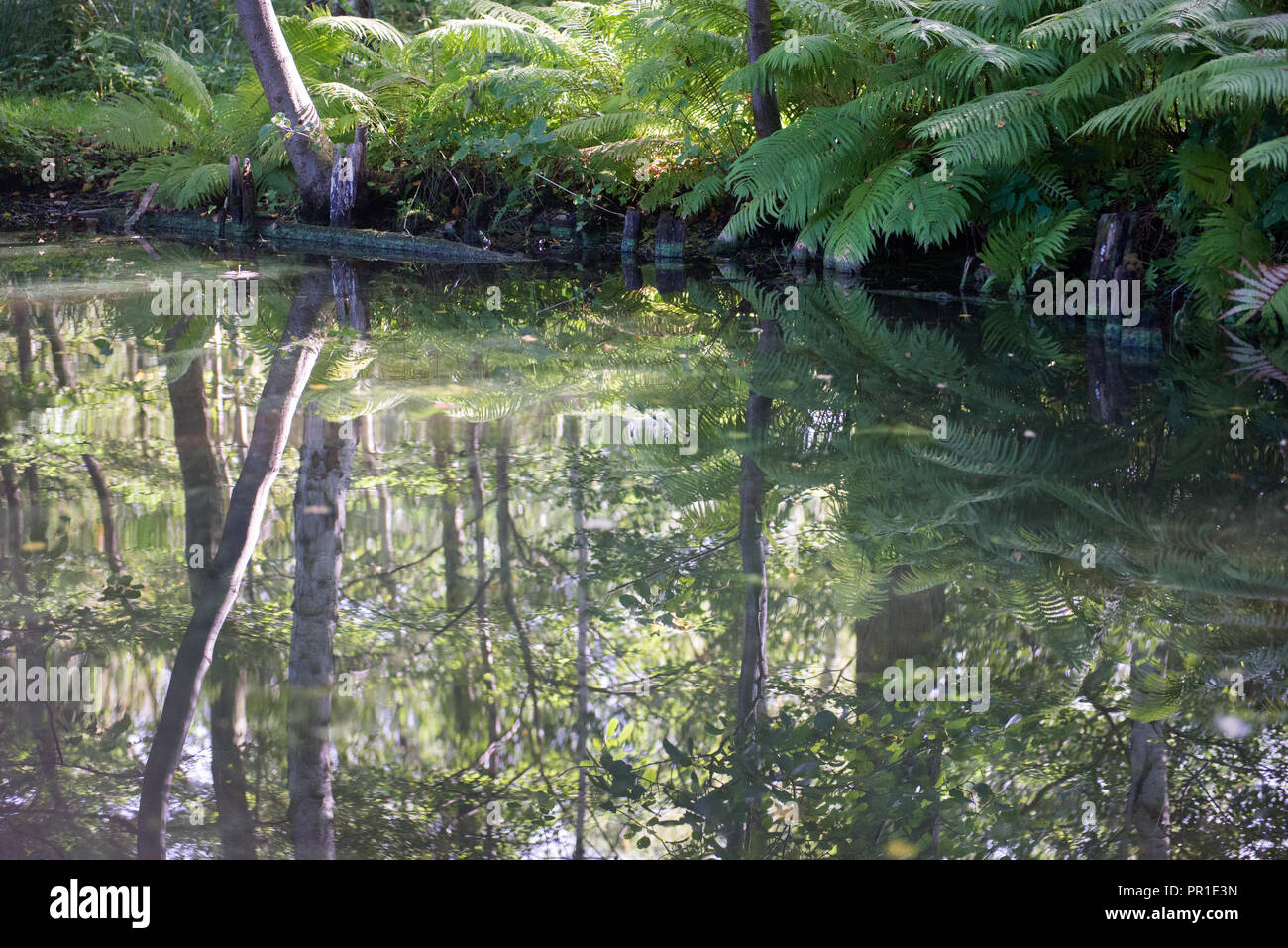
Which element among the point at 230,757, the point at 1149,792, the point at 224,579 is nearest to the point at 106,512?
the point at 224,579

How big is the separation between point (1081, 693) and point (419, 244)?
24.8 feet

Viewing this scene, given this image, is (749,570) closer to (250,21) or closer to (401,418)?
(401,418)

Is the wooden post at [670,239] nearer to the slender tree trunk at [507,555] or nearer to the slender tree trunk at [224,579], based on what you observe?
the slender tree trunk at [224,579]

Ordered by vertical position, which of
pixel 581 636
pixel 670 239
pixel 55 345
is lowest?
pixel 581 636

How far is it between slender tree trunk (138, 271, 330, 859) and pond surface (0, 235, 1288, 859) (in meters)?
0.01

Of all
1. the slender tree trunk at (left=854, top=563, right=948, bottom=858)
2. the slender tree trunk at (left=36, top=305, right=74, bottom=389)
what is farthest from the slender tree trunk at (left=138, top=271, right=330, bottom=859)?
the slender tree trunk at (left=854, top=563, right=948, bottom=858)

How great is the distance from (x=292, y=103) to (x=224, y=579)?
23.1 feet

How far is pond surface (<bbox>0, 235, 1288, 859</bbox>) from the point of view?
1987mm

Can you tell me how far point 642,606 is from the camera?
273 cm

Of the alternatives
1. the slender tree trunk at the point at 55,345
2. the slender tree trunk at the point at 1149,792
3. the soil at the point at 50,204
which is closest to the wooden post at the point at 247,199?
the soil at the point at 50,204

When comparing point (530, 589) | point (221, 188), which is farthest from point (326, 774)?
point (221, 188)

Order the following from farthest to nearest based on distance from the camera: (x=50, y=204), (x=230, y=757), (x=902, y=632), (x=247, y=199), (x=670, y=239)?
(x=50, y=204) → (x=247, y=199) → (x=670, y=239) → (x=902, y=632) → (x=230, y=757)

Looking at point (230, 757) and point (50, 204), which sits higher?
point (50, 204)

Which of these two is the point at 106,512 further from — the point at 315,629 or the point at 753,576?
the point at 753,576
